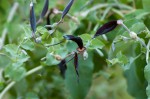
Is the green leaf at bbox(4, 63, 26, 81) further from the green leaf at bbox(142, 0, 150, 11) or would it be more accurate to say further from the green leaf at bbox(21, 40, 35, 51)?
the green leaf at bbox(142, 0, 150, 11)

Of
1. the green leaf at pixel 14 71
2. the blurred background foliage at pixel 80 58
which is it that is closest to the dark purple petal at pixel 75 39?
the blurred background foliage at pixel 80 58

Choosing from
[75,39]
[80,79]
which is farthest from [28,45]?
[80,79]

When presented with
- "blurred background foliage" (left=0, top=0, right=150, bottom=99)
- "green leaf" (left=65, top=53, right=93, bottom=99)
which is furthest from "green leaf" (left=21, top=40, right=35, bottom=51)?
"green leaf" (left=65, top=53, right=93, bottom=99)

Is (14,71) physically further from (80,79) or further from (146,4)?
(146,4)

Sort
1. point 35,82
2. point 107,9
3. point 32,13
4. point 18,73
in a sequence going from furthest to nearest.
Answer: point 35,82 → point 107,9 → point 18,73 → point 32,13

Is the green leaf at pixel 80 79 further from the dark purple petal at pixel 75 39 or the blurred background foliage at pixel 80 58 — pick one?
the dark purple petal at pixel 75 39

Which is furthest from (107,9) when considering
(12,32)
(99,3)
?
(12,32)

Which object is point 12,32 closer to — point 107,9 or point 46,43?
point 107,9
